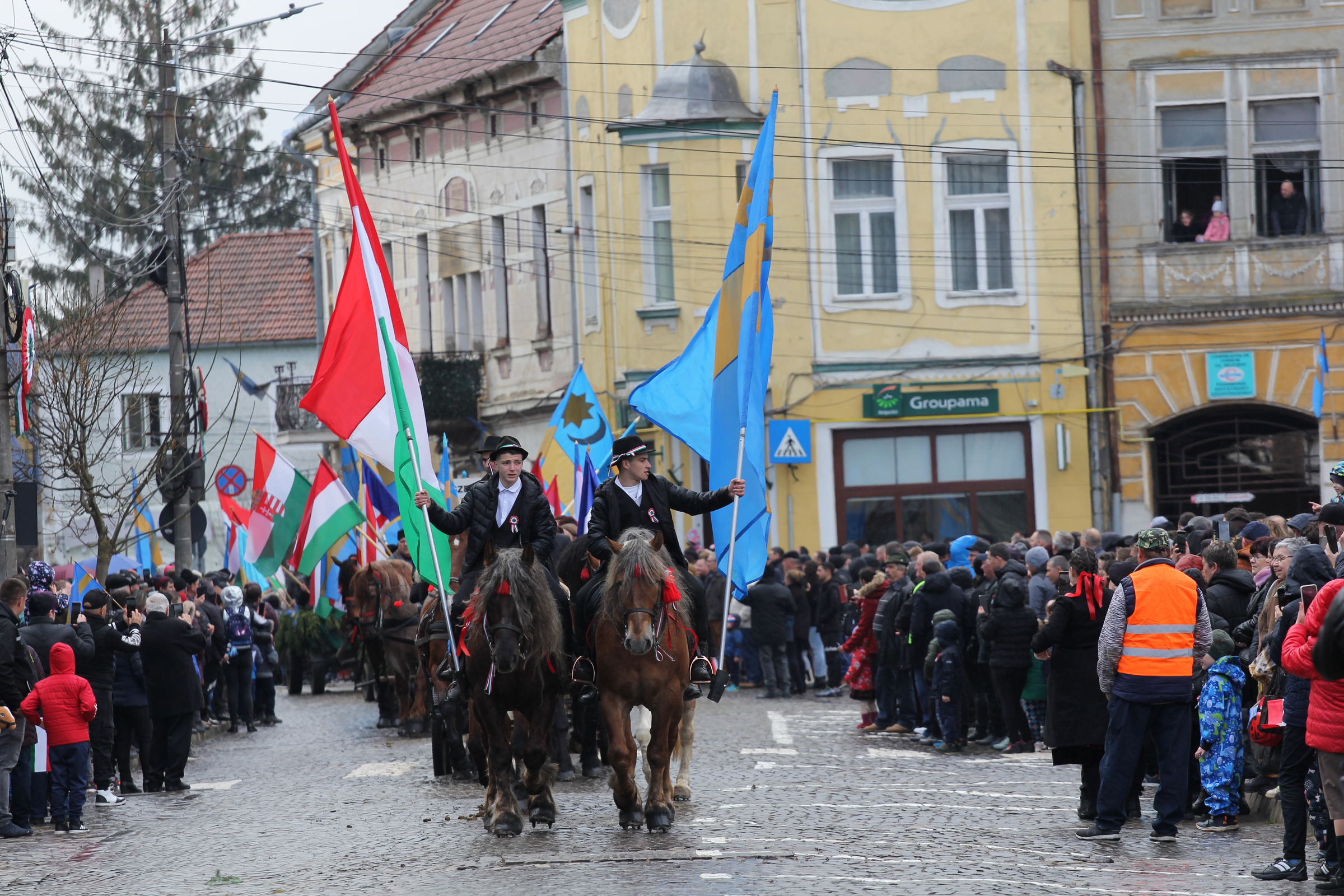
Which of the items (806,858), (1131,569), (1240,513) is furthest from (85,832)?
(1240,513)

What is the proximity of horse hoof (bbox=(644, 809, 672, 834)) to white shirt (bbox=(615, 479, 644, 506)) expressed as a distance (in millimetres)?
2141

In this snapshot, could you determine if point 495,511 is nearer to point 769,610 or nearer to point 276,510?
point 769,610

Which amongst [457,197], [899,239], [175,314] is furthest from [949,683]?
[457,197]

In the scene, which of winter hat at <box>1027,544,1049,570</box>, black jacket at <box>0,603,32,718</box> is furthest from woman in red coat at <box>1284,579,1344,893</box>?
black jacket at <box>0,603,32,718</box>

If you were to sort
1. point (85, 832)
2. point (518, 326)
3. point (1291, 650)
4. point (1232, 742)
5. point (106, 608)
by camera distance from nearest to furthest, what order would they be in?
1. point (1291, 650)
2. point (1232, 742)
3. point (85, 832)
4. point (106, 608)
5. point (518, 326)

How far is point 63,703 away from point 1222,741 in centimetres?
842

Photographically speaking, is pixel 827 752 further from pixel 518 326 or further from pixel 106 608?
pixel 518 326

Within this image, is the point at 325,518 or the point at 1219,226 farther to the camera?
the point at 1219,226

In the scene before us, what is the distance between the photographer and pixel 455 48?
4041 centimetres

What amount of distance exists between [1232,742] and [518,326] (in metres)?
26.9

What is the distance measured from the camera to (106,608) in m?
16.2

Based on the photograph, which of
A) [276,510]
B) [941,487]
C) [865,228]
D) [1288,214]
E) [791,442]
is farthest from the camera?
[865,228]

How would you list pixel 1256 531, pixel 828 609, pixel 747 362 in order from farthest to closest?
pixel 828 609
pixel 1256 531
pixel 747 362

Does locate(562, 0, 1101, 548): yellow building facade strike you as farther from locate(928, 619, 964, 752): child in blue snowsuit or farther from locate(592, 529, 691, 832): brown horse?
locate(592, 529, 691, 832): brown horse
